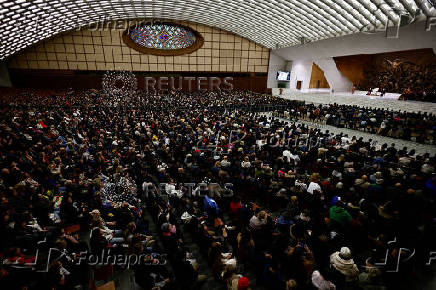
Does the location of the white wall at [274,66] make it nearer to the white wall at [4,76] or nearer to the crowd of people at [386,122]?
the crowd of people at [386,122]

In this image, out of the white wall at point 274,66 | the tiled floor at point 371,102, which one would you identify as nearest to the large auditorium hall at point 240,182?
the tiled floor at point 371,102

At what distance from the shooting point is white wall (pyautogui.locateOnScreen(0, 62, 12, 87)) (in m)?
30.3

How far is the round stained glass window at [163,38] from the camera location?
1291 inches

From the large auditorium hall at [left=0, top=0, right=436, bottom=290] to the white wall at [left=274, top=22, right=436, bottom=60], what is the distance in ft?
0.52

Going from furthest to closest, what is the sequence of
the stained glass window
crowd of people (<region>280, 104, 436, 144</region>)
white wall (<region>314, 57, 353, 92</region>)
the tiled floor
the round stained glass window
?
the stained glass window < the round stained glass window < white wall (<region>314, 57, 353, 92</region>) < the tiled floor < crowd of people (<region>280, 104, 436, 144</region>)

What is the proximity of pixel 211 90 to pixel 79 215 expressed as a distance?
110ft

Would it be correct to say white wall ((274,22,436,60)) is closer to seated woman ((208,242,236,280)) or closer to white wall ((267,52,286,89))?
white wall ((267,52,286,89))

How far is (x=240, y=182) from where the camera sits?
265 inches

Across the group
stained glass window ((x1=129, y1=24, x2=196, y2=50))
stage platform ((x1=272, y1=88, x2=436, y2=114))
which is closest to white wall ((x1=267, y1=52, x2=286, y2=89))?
stage platform ((x1=272, y1=88, x2=436, y2=114))

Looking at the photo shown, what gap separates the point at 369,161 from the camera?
8.35 meters

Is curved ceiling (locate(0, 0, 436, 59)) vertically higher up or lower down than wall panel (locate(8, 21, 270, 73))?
higher up

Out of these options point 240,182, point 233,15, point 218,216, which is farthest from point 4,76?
point 218,216

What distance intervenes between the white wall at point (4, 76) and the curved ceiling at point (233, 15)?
154 inches

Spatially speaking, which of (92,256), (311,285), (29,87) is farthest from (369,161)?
(29,87)
